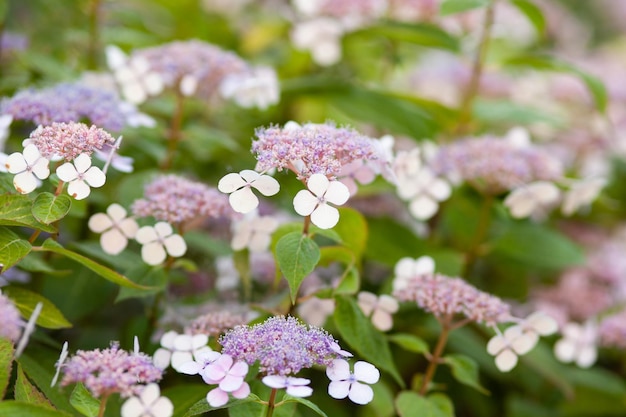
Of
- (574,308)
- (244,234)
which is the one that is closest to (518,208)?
(574,308)

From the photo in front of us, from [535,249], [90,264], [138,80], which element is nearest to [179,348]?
[90,264]

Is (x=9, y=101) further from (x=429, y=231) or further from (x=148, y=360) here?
(x=429, y=231)

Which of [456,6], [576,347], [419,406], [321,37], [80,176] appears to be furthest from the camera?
[321,37]

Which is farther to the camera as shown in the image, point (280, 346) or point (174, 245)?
point (174, 245)

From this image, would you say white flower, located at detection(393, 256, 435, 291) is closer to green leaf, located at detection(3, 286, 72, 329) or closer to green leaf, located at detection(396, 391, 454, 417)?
green leaf, located at detection(396, 391, 454, 417)

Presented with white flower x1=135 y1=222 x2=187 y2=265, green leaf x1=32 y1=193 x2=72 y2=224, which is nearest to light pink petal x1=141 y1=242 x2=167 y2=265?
white flower x1=135 y1=222 x2=187 y2=265

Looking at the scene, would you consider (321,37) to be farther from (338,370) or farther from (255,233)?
(338,370)

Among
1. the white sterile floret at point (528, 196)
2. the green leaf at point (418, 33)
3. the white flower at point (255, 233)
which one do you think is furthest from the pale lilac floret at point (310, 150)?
the green leaf at point (418, 33)
